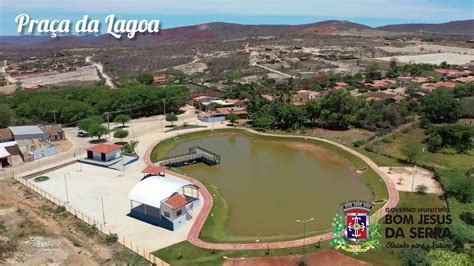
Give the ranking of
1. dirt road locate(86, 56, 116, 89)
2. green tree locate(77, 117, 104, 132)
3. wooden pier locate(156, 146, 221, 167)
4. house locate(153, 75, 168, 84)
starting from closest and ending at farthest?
wooden pier locate(156, 146, 221, 167), green tree locate(77, 117, 104, 132), house locate(153, 75, 168, 84), dirt road locate(86, 56, 116, 89)

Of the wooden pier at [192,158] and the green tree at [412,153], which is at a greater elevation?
the green tree at [412,153]

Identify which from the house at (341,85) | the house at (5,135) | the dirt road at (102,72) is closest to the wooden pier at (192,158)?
the house at (5,135)

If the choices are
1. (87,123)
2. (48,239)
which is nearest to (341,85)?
(87,123)

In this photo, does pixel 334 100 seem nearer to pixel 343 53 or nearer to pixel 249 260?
pixel 249 260


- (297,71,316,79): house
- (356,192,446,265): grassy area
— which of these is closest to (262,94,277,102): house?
(297,71,316,79): house

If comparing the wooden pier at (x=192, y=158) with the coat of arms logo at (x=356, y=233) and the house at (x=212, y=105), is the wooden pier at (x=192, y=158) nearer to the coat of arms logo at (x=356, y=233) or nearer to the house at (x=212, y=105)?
the coat of arms logo at (x=356, y=233)

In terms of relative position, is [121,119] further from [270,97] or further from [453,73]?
[453,73]

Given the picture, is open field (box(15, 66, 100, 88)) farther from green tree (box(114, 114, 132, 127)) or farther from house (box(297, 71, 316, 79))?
house (box(297, 71, 316, 79))
